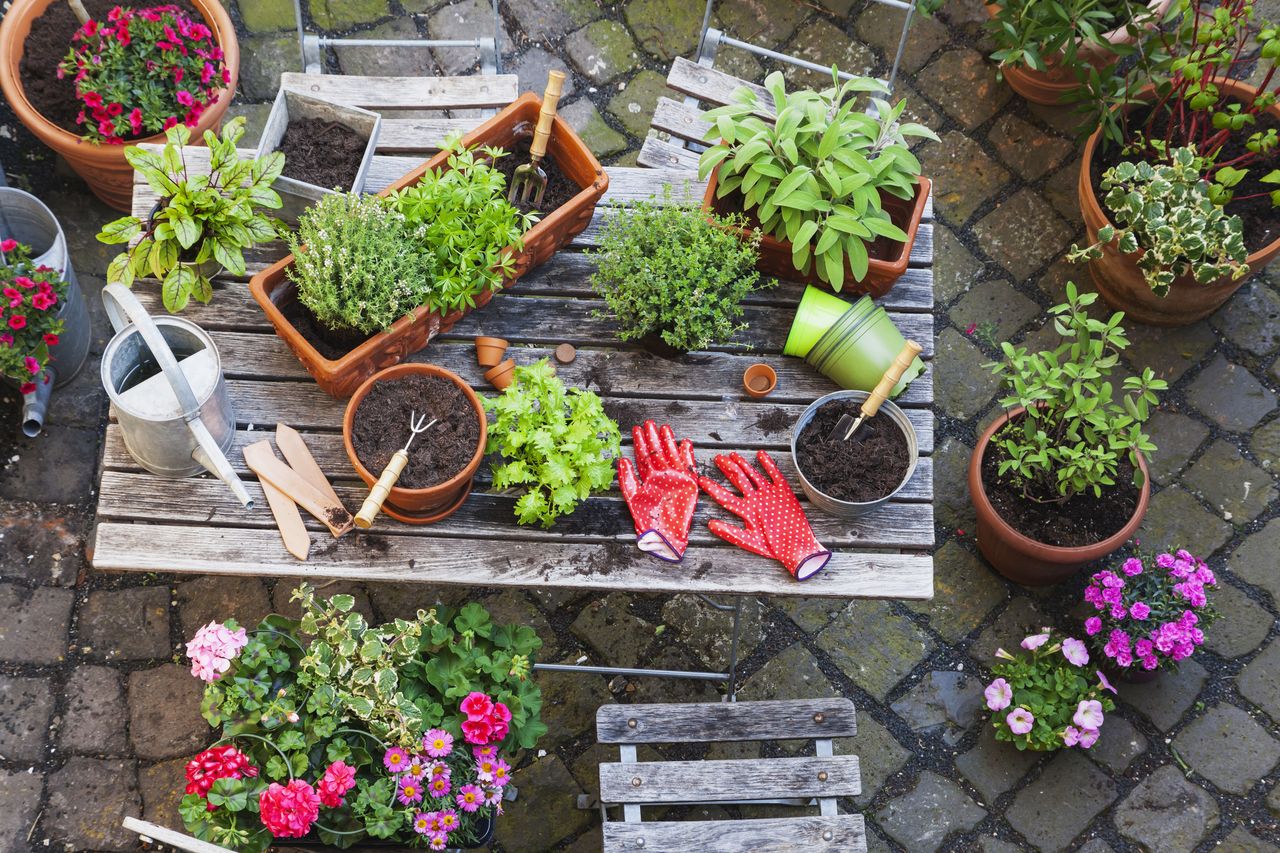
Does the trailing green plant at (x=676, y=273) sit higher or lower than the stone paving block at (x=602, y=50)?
higher

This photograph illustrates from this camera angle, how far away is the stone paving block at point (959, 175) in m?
4.24

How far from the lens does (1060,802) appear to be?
3.63m

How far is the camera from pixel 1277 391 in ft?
13.2

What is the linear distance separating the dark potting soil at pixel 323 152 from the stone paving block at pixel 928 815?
2.48m

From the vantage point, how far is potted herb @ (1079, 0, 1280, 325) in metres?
3.44

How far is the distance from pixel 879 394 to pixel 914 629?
4.50 ft

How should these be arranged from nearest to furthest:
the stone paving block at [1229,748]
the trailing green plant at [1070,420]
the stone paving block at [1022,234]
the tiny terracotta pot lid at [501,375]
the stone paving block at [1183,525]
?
1. the tiny terracotta pot lid at [501,375]
2. the trailing green plant at [1070,420]
3. the stone paving block at [1229,748]
4. the stone paving block at [1183,525]
5. the stone paving block at [1022,234]

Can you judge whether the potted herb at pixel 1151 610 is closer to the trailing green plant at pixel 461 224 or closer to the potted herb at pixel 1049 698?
the potted herb at pixel 1049 698

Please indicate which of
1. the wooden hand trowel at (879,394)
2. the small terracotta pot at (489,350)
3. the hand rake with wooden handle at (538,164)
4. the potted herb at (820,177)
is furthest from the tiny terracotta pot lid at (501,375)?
the wooden hand trowel at (879,394)

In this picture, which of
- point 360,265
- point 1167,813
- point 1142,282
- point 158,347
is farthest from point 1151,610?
point 158,347

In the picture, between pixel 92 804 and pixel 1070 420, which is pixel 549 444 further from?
pixel 92 804

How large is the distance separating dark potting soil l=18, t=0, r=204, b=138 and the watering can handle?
4.45ft

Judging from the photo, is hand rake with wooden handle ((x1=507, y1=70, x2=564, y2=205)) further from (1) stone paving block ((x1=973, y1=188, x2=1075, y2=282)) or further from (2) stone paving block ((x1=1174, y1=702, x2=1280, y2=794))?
(2) stone paving block ((x1=1174, y1=702, x2=1280, y2=794))

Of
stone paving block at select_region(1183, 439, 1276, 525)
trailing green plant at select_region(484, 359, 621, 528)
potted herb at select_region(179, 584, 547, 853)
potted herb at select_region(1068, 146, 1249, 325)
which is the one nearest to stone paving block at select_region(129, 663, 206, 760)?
potted herb at select_region(179, 584, 547, 853)
